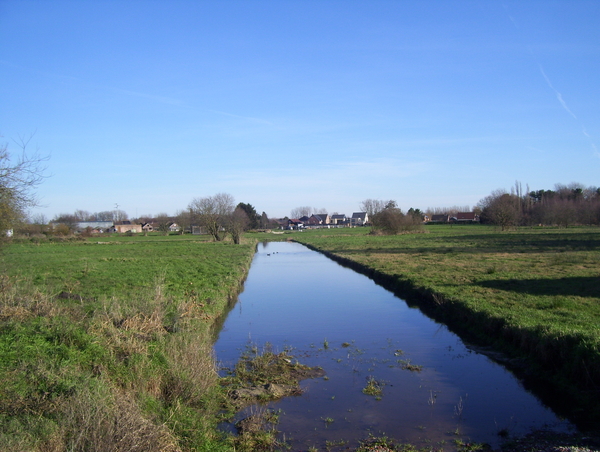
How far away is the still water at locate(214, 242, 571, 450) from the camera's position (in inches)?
272

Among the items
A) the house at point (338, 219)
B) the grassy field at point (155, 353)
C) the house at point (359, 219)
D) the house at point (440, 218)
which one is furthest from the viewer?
the house at point (338, 219)

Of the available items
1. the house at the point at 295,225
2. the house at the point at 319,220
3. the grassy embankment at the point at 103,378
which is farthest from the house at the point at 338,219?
the grassy embankment at the point at 103,378

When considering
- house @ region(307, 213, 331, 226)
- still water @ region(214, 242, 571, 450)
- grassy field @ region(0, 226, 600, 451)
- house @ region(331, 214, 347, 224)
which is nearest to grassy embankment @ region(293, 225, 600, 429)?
grassy field @ region(0, 226, 600, 451)

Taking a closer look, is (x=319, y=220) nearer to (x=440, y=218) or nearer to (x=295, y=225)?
(x=295, y=225)

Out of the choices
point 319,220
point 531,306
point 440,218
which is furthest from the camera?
point 319,220

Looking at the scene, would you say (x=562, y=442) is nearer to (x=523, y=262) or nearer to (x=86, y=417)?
(x=86, y=417)

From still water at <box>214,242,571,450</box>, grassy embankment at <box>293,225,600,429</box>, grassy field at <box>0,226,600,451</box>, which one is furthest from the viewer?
grassy embankment at <box>293,225,600,429</box>

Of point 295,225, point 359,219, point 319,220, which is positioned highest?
point 319,220

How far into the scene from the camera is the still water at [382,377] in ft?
22.7

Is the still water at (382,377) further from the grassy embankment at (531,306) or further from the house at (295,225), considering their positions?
the house at (295,225)

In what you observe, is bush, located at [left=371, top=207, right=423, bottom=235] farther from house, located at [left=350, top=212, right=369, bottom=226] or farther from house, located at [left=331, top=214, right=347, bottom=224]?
house, located at [left=331, top=214, right=347, bottom=224]

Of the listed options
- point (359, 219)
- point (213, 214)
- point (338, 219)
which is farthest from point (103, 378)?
point (338, 219)

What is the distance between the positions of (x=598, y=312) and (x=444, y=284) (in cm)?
653

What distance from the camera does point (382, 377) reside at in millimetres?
9234
